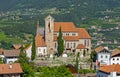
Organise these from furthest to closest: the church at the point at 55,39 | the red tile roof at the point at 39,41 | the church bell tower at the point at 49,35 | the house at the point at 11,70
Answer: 1. the church bell tower at the point at 49,35
2. the church at the point at 55,39
3. the red tile roof at the point at 39,41
4. the house at the point at 11,70

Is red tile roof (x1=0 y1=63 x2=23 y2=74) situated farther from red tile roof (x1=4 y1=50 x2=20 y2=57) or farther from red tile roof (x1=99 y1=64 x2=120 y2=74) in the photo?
red tile roof (x1=99 y1=64 x2=120 y2=74)

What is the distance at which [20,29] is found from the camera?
19812cm

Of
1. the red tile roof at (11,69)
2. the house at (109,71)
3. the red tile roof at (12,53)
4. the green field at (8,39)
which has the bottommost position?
the green field at (8,39)

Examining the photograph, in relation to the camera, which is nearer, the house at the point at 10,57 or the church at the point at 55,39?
the house at the point at 10,57

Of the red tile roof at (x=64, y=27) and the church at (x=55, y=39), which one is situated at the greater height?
the red tile roof at (x=64, y=27)

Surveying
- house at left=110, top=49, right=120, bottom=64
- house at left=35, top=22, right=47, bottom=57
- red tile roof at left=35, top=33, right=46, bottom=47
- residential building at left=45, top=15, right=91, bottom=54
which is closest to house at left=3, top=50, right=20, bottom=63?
house at left=35, top=22, right=47, bottom=57

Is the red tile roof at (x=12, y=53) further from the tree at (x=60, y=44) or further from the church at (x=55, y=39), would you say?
the tree at (x=60, y=44)

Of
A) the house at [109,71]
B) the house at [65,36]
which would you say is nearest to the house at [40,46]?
the house at [65,36]

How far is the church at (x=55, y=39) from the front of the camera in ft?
305

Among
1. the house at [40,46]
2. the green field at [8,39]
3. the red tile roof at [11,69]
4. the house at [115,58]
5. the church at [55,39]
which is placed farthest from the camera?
the green field at [8,39]

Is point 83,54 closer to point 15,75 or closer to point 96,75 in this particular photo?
point 96,75

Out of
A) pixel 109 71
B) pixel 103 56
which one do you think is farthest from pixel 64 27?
pixel 109 71

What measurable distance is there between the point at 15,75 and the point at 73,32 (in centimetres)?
2535

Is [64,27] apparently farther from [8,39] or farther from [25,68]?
[8,39]
